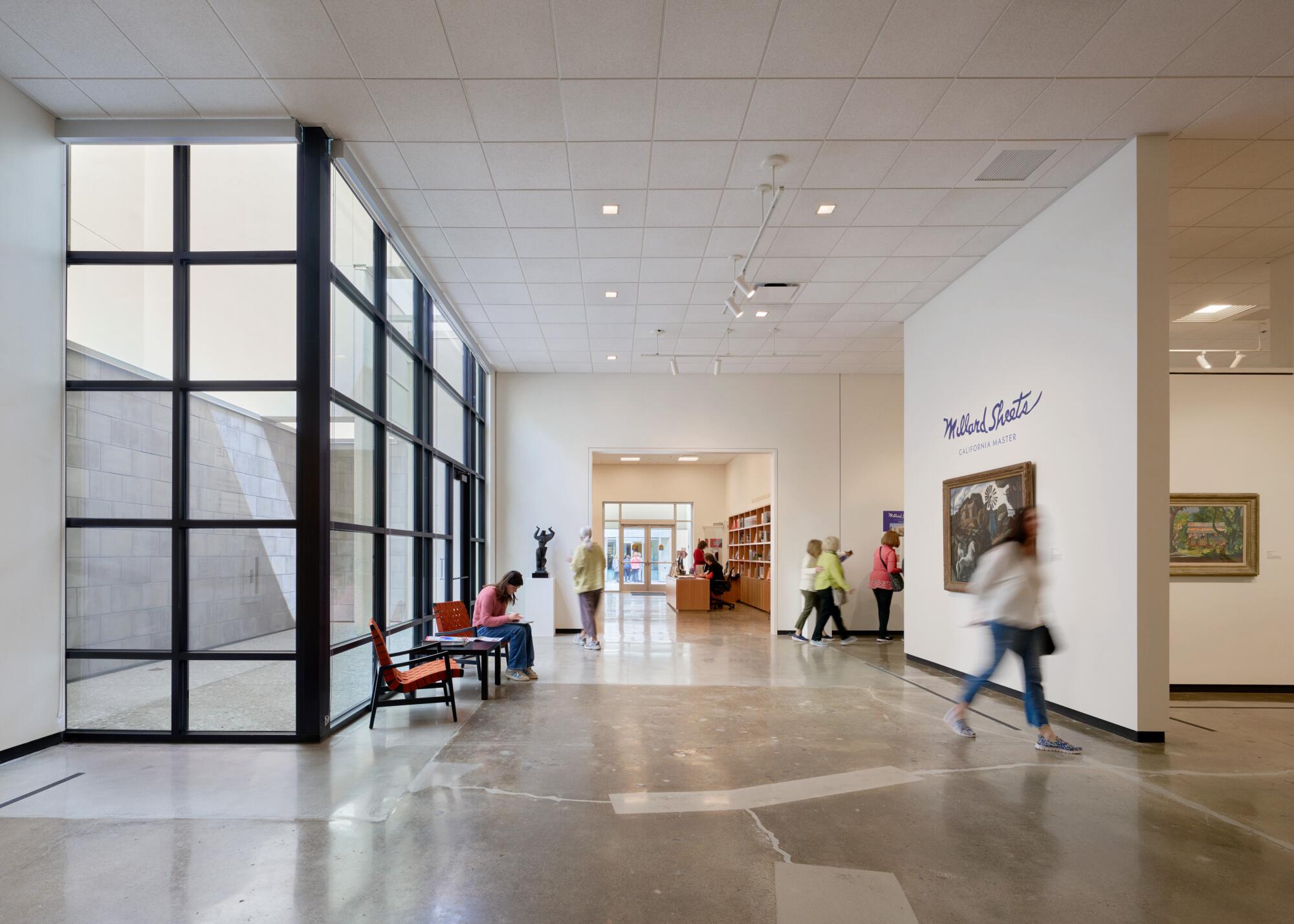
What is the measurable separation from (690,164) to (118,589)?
4778 millimetres

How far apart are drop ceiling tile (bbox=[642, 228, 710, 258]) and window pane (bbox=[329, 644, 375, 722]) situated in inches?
163

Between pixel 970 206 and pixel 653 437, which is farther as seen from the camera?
pixel 653 437

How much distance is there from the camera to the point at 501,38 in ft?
13.8

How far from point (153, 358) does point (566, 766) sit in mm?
3780

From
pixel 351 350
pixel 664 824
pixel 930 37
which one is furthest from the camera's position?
pixel 351 350

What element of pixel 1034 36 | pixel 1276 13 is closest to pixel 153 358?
pixel 1034 36

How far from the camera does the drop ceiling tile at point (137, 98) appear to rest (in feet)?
15.4

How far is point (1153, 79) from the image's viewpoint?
4523 mm

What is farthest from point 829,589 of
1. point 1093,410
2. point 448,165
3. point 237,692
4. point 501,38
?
point 501,38

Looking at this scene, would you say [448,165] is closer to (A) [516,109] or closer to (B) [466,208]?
(B) [466,208]

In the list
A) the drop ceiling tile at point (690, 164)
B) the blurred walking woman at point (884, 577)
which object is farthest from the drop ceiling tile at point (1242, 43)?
the blurred walking woman at point (884, 577)

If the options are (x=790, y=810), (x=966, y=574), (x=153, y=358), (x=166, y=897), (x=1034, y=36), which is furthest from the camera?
(x=966, y=574)

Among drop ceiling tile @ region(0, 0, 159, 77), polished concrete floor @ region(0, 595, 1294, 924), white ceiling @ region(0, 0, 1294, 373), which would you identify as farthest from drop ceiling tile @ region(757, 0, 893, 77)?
polished concrete floor @ region(0, 595, 1294, 924)

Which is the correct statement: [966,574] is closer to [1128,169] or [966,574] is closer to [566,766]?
[1128,169]
